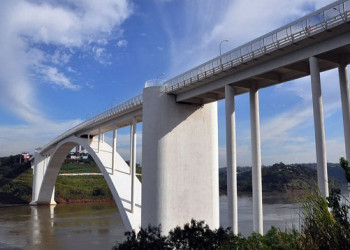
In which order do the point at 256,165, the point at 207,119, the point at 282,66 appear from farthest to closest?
the point at 207,119
the point at 256,165
the point at 282,66

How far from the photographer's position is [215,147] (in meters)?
16.7

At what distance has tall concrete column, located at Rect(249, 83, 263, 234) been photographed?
11484 mm

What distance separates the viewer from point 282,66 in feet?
34.6

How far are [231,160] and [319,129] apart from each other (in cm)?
370

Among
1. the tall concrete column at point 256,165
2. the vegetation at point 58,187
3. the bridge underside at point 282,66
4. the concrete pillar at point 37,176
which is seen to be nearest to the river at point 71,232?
the tall concrete column at point 256,165

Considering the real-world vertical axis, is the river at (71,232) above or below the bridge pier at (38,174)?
below

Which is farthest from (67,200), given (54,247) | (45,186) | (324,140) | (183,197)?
(324,140)

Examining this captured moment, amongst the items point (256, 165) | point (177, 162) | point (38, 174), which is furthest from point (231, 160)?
point (38, 174)

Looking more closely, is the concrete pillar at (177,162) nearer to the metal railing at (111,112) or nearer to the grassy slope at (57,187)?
the metal railing at (111,112)

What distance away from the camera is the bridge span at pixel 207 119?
9.27m

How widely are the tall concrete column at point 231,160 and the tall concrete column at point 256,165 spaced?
26.4 inches

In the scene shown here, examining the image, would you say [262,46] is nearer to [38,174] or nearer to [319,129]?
[319,129]

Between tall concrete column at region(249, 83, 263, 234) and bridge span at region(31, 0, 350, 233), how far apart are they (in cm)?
3

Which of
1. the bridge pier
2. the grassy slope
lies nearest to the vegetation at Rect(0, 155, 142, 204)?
the grassy slope
